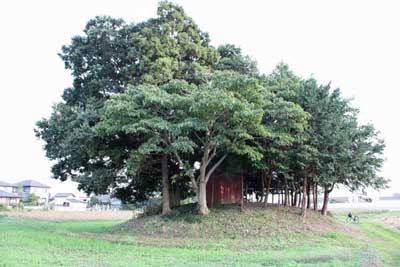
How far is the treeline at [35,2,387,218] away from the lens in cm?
1748

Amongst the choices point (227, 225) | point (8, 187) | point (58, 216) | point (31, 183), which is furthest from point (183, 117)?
point (31, 183)

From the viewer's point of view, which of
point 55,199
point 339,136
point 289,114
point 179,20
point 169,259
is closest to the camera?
point 169,259

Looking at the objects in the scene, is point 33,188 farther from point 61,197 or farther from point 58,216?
point 58,216

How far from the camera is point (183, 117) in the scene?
59.2ft

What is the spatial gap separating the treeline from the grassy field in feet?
7.43

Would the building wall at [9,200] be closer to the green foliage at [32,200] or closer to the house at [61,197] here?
the green foliage at [32,200]

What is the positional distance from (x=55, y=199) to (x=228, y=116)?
287 ft

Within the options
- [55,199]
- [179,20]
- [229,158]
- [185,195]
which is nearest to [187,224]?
[229,158]

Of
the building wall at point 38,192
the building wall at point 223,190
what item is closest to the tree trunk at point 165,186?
the building wall at point 223,190

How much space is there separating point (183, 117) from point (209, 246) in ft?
19.6

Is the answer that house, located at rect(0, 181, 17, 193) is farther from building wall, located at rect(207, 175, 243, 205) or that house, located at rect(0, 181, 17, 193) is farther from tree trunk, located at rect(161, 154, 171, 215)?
tree trunk, located at rect(161, 154, 171, 215)

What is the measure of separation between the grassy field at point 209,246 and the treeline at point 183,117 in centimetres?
226

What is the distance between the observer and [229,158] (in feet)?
70.9

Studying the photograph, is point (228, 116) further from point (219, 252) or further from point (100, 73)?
point (100, 73)
